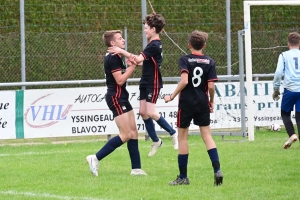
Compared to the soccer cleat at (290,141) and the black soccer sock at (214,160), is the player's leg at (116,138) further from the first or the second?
the soccer cleat at (290,141)

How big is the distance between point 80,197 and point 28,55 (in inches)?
298

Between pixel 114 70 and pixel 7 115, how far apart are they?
503cm

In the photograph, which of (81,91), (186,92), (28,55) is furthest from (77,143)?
(186,92)

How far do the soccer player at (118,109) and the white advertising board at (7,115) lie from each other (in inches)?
186

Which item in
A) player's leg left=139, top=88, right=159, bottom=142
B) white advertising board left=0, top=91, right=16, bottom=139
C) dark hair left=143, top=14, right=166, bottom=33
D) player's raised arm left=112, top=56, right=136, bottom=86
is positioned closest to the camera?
player's raised arm left=112, top=56, right=136, bottom=86

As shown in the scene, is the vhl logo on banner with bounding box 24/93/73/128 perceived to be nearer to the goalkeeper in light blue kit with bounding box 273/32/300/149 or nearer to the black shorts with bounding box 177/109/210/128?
the goalkeeper in light blue kit with bounding box 273/32/300/149

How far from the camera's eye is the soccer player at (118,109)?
372 inches

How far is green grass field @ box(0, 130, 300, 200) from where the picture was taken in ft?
26.5

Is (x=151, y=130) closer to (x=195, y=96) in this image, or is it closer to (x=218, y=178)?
(x=195, y=96)

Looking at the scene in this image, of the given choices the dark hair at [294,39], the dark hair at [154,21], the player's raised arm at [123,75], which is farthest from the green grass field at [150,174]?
the dark hair at [154,21]

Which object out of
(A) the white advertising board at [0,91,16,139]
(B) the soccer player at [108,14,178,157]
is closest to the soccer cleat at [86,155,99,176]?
(B) the soccer player at [108,14,178,157]

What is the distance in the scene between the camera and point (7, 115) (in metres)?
13.9

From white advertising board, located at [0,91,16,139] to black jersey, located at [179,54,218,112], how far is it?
6.07m

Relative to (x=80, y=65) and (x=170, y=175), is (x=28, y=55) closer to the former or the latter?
(x=80, y=65)
